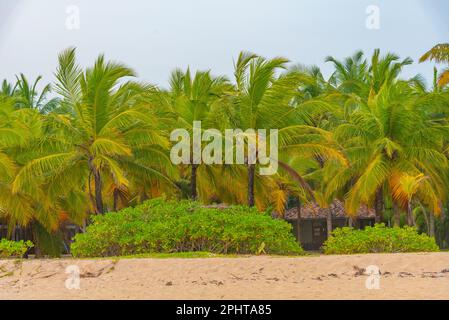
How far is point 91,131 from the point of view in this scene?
20.2 metres

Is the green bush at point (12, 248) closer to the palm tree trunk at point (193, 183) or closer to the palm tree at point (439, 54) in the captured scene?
the palm tree trunk at point (193, 183)

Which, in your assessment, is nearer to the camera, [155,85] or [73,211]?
[155,85]

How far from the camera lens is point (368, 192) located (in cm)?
2356

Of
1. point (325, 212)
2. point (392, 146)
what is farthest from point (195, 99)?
point (325, 212)

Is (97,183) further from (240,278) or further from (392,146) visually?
(392,146)

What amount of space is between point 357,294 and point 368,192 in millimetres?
10073

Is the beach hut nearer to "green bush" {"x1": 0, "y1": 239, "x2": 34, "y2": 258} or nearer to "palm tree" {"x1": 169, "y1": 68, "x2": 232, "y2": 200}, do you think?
"palm tree" {"x1": 169, "y1": 68, "x2": 232, "y2": 200}

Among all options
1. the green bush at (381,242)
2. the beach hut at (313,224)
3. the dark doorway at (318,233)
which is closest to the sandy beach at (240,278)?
the green bush at (381,242)

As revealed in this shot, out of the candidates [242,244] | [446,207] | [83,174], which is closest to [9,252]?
[83,174]

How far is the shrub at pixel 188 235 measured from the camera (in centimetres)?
1784

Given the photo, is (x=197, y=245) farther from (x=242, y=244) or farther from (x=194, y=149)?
(x=194, y=149)

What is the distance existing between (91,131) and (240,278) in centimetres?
723

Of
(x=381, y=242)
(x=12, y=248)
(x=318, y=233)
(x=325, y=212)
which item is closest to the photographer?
(x=381, y=242)

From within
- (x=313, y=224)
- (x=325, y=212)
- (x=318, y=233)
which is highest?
(x=325, y=212)
